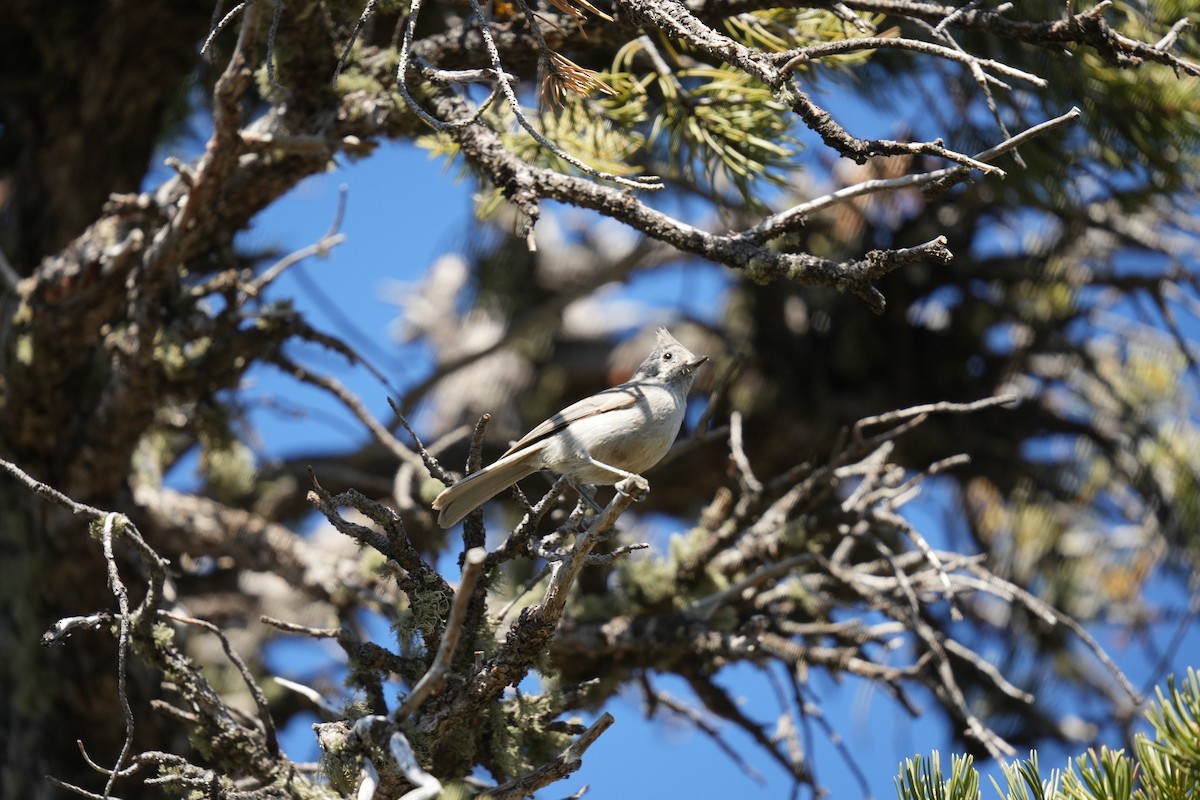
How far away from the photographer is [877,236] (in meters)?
5.93

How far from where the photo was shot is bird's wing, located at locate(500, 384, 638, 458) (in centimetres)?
328

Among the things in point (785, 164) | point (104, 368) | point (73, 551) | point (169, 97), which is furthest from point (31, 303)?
point (785, 164)

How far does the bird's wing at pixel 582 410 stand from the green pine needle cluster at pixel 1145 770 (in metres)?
1.51

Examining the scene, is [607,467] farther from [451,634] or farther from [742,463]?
[451,634]

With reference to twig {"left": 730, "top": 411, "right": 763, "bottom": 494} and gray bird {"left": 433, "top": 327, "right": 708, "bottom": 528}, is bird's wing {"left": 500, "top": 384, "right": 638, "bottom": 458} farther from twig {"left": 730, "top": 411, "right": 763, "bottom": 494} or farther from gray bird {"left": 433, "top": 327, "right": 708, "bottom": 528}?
twig {"left": 730, "top": 411, "right": 763, "bottom": 494}

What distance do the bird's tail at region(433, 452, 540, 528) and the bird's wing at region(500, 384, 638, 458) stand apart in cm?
6

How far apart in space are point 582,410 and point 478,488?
47 centimetres

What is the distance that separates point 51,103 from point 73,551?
2136mm

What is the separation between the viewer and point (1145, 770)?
201 centimetres

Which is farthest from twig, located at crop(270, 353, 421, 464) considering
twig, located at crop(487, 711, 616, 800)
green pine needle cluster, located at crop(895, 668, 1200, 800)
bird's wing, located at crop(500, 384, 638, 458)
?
green pine needle cluster, located at crop(895, 668, 1200, 800)

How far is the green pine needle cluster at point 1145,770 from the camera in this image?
6.41 ft

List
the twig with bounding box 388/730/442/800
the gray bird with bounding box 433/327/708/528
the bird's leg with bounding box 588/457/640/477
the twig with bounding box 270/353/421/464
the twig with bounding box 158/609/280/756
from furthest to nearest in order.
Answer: the twig with bounding box 270/353/421/464 → the gray bird with bounding box 433/327/708/528 → the bird's leg with bounding box 588/457/640/477 → the twig with bounding box 158/609/280/756 → the twig with bounding box 388/730/442/800

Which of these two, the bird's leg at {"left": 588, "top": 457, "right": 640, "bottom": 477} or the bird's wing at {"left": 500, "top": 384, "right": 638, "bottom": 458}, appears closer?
→ the bird's leg at {"left": 588, "top": 457, "right": 640, "bottom": 477}

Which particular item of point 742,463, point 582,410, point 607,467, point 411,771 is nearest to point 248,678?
point 411,771
